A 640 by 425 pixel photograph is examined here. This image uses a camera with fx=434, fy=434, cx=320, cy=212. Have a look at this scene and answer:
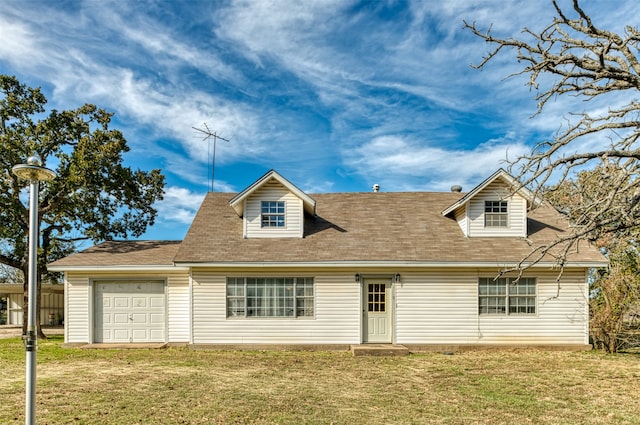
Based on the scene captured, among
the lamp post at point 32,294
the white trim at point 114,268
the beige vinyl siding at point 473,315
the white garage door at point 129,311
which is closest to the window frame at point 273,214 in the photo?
the white trim at point 114,268

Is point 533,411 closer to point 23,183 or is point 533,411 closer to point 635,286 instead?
point 635,286

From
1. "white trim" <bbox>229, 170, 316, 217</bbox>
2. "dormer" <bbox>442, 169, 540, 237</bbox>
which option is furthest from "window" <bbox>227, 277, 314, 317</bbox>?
"dormer" <bbox>442, 169, 540, 237</bbox>

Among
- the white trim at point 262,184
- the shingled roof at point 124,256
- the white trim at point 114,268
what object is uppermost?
the white trim at point 262,184

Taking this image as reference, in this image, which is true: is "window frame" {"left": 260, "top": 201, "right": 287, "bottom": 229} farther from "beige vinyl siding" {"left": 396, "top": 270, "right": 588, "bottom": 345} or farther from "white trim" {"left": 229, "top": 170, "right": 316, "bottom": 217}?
"beige vinyl siding" {"left": 396, "top": 270, "right": 588, "bottom": 345}

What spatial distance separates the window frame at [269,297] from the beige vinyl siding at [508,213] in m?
6.11

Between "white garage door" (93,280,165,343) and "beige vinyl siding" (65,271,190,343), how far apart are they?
0.21 m

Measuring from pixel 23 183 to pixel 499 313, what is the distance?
18.1 metres

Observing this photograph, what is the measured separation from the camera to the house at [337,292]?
13742 mm

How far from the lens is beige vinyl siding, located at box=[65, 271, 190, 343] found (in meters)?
14.6

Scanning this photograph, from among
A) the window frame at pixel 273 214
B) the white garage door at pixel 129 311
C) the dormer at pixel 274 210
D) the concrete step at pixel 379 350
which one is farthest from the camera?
the window frame at pixel 273 214

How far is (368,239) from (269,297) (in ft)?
12.9

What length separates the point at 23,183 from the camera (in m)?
16.9

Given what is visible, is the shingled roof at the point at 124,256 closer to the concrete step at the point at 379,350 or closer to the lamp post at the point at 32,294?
the concrete step at the point at 379,350

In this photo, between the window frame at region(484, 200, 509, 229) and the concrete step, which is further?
the window frame at region(484, 200, 509, 229)
